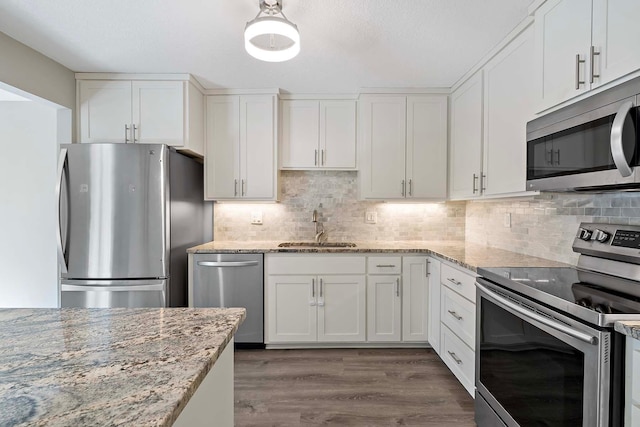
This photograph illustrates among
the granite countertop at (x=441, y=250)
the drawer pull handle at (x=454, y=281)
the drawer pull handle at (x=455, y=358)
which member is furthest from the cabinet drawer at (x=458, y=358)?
the granite countertop at (x=441, y=250)

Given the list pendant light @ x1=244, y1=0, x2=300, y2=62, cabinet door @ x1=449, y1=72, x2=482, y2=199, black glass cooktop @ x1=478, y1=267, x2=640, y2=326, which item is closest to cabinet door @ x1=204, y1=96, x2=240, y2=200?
pendant light @ x1=244, y1=0, x2=300, y2=62

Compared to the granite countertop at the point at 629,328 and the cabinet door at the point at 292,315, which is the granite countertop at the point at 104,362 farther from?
the cabinet door at the point at 292,315

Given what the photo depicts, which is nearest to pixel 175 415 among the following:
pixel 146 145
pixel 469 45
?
pixel 146 145

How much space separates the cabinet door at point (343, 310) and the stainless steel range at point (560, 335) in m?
1.18

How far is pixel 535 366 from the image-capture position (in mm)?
1393

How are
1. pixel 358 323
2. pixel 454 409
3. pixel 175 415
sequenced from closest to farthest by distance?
pixel 175 415, pixel 454 409, pixel 358 323

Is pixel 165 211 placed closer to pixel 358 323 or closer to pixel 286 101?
pixel 286 101

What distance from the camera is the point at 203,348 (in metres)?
0.85

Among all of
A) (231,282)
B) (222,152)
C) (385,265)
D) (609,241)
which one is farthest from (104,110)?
(609,241)

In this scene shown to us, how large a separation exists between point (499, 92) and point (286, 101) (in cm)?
185

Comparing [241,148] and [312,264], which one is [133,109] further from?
[312,264]

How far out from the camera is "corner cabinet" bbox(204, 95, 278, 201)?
3193 mm

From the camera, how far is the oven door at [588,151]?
1.17 meters

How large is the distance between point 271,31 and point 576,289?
1.75 meters
